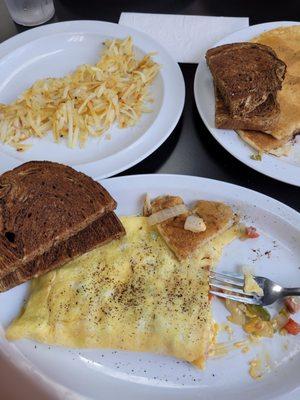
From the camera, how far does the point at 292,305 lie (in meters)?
1.36

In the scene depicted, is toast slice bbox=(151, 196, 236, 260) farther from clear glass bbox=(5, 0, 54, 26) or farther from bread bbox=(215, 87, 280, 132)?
clear glass bbox=(5, 0, 54, 26)

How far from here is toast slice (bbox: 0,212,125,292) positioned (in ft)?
4.77

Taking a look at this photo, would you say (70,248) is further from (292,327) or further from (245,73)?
(245,73)

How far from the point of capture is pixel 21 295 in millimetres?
1461

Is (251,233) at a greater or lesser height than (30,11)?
lesser

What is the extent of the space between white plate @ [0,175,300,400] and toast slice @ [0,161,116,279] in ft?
0.51

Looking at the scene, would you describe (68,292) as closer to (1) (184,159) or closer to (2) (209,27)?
(1) (184,159)

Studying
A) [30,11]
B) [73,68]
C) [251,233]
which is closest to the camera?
[251,233]

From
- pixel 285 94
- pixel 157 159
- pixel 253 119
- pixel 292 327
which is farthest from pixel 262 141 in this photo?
pixel 292 327

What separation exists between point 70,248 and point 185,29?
5.14 feet

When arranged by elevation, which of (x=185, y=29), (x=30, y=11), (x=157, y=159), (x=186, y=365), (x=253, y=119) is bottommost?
(x=186, y=365)

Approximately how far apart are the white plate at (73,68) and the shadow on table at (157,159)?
10 centimetres

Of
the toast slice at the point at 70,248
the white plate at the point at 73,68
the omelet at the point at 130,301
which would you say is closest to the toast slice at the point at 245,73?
the white plate at the point at 73,68

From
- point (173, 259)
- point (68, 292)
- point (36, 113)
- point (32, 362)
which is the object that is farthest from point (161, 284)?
point (36, 113)
